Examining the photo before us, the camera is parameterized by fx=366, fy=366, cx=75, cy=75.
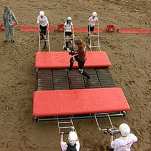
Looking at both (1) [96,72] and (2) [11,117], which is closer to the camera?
(2) [11,117]

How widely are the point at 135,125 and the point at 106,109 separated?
42.7 inches

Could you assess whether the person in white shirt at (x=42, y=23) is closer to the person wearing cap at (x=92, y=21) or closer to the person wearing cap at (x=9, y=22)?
the person wearing cap at (x=9, y=22)

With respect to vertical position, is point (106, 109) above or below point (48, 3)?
below

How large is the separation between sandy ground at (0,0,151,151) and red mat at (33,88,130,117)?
50 cm

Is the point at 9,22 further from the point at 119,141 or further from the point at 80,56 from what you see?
the point at 119,141

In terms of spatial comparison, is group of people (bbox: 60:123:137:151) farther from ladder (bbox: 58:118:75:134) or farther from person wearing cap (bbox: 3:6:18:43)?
person wearing cap (bbox: 3:6:18:43)

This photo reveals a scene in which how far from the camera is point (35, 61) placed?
13586 millimetres

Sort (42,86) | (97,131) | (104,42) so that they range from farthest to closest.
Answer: (104,42)
(42,86)
(97,131)

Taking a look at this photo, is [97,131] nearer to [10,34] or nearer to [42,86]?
[42,86]

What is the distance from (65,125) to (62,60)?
3.20m

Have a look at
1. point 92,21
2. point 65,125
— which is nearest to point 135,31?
point 92,21

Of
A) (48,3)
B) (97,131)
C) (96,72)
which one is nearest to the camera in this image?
(97,131)

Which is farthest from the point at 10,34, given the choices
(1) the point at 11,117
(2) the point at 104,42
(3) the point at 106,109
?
(3) the point at 106,109

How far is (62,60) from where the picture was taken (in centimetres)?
1349
